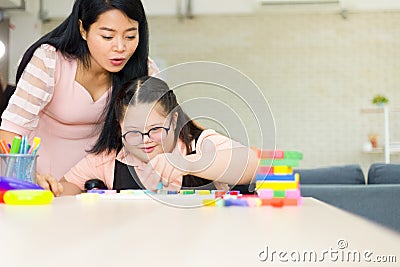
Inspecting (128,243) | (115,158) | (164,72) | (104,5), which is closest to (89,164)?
(115,158)

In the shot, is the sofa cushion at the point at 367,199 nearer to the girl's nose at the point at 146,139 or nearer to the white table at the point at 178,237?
the girl's nose at the point at 146,139

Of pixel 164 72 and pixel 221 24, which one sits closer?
pixel 164 72

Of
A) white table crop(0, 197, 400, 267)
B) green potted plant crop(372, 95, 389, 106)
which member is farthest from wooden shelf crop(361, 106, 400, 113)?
white table crop(0, 197, 400, 267)

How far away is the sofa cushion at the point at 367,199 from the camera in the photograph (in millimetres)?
1894

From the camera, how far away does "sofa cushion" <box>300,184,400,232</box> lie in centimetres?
189

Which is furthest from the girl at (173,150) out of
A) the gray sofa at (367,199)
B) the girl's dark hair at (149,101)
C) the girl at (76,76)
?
the gray sofa at (367,199)

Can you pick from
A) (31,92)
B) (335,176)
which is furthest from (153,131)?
(335,176)

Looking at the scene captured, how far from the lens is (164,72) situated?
76 cm

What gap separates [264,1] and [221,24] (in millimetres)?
430

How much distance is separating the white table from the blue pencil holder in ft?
0.93

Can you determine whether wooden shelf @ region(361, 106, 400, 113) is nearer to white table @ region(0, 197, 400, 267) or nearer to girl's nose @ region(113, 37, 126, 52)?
girl's nose @ region(113, 37, 126, 52)

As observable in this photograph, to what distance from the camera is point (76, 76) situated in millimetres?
1329

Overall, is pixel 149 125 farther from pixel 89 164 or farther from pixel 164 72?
pixel 89 164

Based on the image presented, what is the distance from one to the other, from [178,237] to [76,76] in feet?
3.28
